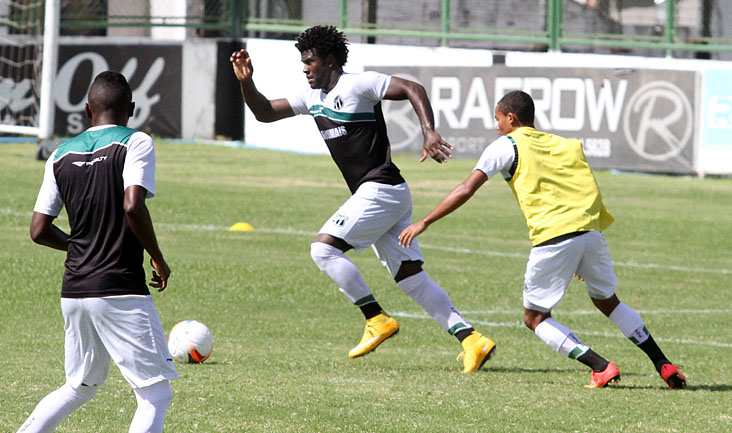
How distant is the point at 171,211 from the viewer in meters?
17.3

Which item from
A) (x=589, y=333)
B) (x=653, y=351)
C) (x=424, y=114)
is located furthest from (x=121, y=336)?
(x=589, y=333)

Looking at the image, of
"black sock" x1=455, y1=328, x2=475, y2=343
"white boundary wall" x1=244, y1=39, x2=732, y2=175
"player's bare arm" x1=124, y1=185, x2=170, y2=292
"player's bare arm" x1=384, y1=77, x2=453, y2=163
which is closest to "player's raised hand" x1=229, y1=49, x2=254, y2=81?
"player's bare arm" x1=384, y1=77, x2=453, y2=163

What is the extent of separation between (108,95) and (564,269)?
11.3 ft

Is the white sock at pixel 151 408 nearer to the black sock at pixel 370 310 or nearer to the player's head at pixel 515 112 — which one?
the player's head at pixel 515 112

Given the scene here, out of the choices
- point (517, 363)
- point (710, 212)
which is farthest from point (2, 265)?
point (710, 212)

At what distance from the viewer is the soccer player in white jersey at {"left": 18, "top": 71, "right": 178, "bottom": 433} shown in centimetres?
506

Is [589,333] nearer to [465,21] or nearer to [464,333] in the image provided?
[464,333]

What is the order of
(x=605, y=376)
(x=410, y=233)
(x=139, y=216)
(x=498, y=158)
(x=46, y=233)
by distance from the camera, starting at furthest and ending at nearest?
(x=605, y=376), (x=498, y=158), (x=410, y=233), (x=46, y=233), (x=139, y=216)

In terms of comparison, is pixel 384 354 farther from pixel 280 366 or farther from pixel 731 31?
pixel 731 31

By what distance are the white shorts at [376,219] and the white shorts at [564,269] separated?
121 cm

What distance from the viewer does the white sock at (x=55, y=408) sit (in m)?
5.20

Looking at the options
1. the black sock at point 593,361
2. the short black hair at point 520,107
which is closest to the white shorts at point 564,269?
the black sock at point 593,361

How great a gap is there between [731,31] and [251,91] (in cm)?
1769

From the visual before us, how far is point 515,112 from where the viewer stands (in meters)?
7.80
